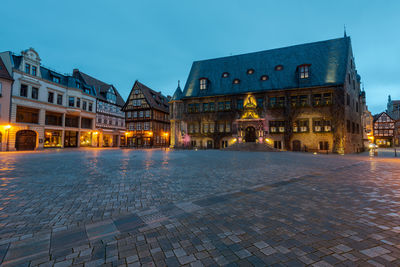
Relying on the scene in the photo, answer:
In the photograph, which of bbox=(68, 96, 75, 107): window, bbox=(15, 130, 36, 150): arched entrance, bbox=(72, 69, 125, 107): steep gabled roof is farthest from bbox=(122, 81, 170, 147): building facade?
bbox=(15, 130, 36, 150): arched entrance

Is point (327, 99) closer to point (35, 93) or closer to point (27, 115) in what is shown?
point (35, 93)

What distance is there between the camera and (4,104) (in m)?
24.2

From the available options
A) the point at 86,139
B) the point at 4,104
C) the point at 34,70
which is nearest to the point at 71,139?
the point at 86,139

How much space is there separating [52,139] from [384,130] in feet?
298

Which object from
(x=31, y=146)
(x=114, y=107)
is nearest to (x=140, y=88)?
(x=114, y=107)

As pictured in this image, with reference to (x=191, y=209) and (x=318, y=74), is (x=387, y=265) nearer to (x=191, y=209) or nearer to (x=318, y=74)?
(x=191, y=209)

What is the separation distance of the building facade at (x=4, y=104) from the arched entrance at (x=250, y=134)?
1344 inches

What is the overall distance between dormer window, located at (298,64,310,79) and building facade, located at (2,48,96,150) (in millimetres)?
39075

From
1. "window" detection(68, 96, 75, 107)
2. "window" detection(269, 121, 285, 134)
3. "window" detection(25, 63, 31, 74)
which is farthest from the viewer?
"window" detection(68, 96, 75, 107)

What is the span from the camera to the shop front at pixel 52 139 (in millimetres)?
31109

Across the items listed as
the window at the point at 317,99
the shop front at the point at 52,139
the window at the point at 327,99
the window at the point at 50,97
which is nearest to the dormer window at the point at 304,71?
the window at the point at 317,99

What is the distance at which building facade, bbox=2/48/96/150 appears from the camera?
26078mm

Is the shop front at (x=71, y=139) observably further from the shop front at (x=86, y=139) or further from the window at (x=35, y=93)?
the window at (x=35, y=93)

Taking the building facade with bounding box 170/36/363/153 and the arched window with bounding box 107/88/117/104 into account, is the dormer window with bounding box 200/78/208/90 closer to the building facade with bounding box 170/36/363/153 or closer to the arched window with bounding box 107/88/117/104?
the building facade with bounding box 170/36/363/153
